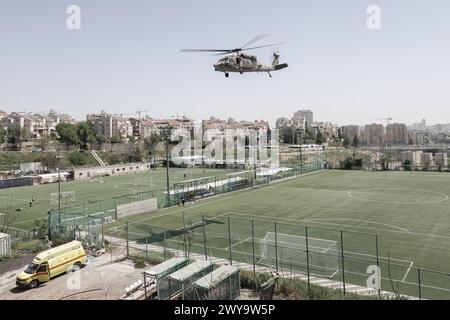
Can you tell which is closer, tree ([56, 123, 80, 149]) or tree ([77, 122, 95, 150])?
tree ([56, 123, 80, 149])

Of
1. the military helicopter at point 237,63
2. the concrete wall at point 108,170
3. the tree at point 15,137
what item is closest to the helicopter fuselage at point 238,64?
the military helicopter at point 237,63

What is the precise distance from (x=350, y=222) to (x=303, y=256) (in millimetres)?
12882

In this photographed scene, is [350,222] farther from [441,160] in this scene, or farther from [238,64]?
[441,160]

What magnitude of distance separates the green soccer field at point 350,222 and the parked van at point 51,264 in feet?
21.6

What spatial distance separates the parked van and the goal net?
10.0m

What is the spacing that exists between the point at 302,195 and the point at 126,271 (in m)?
28.8

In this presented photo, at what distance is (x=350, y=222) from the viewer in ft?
104

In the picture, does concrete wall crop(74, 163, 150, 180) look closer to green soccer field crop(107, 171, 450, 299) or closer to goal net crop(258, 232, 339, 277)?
green soccer field crop(107, 171, 450, 299)

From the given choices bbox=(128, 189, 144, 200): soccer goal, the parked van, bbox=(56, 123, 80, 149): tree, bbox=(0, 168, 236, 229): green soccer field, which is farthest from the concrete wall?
the parked van

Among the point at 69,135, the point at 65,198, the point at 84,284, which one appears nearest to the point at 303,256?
the point at 84,284

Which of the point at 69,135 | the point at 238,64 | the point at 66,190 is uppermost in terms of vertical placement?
the point at 238,64

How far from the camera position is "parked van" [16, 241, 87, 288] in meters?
19.1
